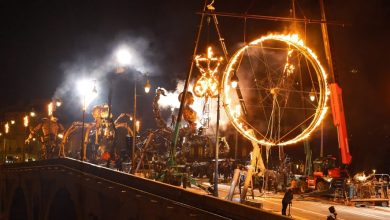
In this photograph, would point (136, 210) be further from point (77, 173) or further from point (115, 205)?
point (77, 173)

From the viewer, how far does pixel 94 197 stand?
2283cm

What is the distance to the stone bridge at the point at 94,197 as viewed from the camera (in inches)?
555

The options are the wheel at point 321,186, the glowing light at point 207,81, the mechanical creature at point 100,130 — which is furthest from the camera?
the mechanical creature at point 100,130

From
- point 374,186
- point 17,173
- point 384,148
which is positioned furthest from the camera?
point 384,148

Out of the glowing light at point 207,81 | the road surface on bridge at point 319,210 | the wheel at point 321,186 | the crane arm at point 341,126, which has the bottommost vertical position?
the road surface on bridge at point 319,210

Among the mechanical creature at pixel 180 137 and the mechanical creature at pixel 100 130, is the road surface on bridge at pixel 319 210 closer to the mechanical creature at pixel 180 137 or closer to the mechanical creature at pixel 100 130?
the mechanical creature at pixel 180 137

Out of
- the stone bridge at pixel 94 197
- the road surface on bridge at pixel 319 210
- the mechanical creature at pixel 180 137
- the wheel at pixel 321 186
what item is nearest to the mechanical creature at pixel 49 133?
the stone bridge at pixel 94 197

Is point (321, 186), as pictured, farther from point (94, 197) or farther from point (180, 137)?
point (94, 197)

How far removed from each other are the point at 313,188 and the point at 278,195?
2831 mm

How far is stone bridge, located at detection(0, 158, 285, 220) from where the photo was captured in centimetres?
1409

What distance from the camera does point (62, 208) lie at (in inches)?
1337

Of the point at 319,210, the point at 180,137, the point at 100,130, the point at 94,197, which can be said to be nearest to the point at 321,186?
the point at 319,210

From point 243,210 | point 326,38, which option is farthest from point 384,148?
point 243,210

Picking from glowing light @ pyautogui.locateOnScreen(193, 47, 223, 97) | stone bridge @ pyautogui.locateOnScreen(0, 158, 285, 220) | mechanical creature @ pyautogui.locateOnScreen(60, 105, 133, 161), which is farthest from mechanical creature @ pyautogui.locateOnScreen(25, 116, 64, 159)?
glowing light @ pyautogui.locateOnScreen(193, 47, 223, 97)
